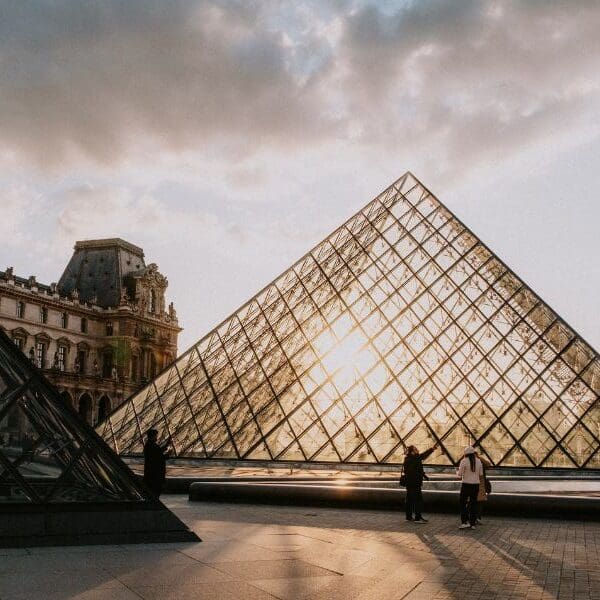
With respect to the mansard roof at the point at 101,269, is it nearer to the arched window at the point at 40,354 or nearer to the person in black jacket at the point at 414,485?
the arched window at the point at 40,354

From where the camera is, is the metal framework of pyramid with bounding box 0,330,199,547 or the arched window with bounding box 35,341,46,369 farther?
the arched window with bounding box 35,341,46,369

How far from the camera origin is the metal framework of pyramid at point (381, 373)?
1869 centimetres

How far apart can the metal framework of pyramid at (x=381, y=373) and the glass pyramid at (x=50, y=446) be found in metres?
11.6

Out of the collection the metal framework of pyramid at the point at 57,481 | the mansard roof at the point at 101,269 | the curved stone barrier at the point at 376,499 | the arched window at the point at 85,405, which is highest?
the mansard roof at the point at 101,269

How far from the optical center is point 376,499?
1131 centimetres

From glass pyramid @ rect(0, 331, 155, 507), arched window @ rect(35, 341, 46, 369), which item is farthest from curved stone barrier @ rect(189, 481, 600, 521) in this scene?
arched window @ rect(35, 341, 46, 369)

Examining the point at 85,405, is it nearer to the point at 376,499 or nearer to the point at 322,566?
the point at 376,499

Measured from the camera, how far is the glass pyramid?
716 centimetres

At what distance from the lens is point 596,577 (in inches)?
238

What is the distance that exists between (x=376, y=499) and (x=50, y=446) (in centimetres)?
553

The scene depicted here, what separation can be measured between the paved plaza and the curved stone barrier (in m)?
0.86

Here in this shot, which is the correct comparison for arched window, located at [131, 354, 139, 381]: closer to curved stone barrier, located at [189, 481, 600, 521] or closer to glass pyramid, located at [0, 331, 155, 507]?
curved stone barrier, located at [189, 481, 600, 521]

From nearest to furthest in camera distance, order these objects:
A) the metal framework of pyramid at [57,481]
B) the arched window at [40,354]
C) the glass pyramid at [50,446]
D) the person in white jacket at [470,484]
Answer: the metal framework of pyramid at [57,481] → the glass pyramid at [50,446] → the person in white jacket at [470,484] → the arched window at [40,354]

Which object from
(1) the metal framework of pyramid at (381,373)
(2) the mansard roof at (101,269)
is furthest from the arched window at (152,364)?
(1) the metal framework of pyramid at (381,373)
